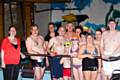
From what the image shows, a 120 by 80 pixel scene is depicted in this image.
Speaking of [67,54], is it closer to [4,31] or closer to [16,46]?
[16,46]

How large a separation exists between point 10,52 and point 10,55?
0.06 metres

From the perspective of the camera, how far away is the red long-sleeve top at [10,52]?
283 inches

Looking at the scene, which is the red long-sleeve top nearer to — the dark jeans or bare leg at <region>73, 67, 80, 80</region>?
the dark jeans

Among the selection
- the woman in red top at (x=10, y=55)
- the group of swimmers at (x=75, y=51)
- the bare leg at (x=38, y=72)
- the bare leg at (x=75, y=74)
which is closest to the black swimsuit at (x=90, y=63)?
the group of swimmers at (x=75, y=51)

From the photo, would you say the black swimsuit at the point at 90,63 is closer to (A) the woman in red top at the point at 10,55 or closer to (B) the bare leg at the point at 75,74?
(B) the bare leg at the point at 75,74

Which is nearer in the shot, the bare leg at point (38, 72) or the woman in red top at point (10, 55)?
the woman in red top at point (10, 55)

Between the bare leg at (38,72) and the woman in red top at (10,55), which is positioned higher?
the woman in red top at (10,55)

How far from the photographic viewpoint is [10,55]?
7227mm

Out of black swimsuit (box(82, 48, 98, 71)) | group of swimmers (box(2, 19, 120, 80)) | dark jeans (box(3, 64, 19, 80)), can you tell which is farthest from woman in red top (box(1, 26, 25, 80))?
black swimsuit (box(82, 48, 98, 71))

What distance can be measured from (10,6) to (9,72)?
506cm

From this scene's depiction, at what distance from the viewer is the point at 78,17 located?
41.9ft

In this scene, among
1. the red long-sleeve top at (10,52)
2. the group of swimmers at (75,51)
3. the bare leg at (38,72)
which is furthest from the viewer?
the bare leg at (38,72)

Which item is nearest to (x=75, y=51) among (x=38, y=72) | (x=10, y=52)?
(x=38, y=72)

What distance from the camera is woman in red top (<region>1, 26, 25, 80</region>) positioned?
23.6 ft
